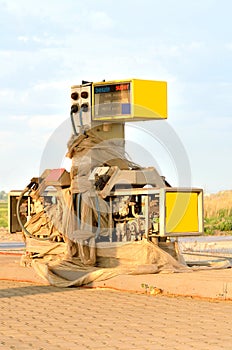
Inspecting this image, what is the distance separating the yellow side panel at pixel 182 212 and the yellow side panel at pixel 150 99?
1.37 m

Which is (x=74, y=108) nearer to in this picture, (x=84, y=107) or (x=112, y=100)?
(x=84, y=107)

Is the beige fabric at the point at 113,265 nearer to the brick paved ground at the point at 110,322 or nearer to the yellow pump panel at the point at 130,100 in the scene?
the brick paved ground at the point at 110,322

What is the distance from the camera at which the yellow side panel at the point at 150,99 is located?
12312 mm

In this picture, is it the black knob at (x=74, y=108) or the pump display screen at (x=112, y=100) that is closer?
the pump display screen at (x=112, y=100)

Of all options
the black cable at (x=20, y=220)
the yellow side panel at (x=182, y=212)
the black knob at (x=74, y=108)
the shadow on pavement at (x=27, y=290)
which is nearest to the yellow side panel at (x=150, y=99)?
the black knob at (x=74, y=108)

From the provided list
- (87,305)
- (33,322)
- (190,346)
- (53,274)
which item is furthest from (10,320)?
(53,274)

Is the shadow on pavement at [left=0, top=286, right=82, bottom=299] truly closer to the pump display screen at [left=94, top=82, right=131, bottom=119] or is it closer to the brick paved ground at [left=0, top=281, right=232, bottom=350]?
the brick paved ground at [left=0, top=281, right=232, bottom=350]

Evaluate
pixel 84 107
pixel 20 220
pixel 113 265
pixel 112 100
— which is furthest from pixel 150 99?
pixel 20 220

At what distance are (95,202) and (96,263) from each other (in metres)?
0.94

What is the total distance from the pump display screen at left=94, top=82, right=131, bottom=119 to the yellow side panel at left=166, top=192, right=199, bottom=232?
156 centimetres

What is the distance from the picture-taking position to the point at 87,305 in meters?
9.73

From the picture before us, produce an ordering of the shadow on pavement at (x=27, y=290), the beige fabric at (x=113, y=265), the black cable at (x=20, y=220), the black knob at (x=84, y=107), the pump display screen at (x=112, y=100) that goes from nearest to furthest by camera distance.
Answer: the shadow on pavement at (x=27, y=290) → the beige fabric at (x=113, y=265) → the pump display screen at (x=112, y=100) → the black knob at (x=84, y=107) → the black cable at (x=20, y=220)

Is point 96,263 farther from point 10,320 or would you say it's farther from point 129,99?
point 10,320

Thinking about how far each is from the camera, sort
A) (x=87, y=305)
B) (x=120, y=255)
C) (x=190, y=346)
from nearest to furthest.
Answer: (x=190, y=346) → (x=87, y=305) → (x=120, y=255)
